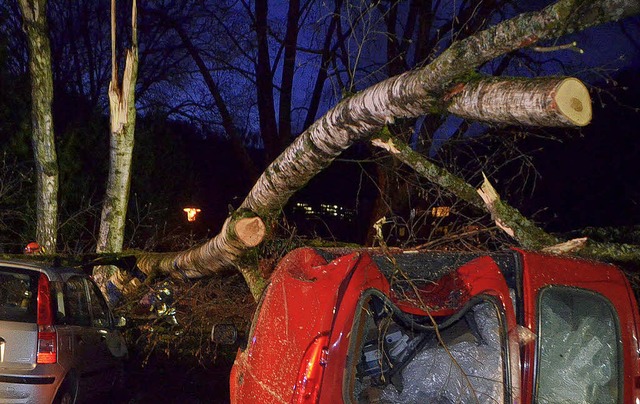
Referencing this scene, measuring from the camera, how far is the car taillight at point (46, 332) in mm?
5656

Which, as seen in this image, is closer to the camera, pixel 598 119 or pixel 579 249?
pixel 579 249

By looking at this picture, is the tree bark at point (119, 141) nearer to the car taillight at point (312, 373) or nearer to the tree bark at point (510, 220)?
the tree bark at point (510, 220)

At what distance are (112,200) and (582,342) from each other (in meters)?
8.15

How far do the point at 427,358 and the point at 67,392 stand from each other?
10.9 feet

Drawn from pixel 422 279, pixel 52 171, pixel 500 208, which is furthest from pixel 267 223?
pixel 52 171

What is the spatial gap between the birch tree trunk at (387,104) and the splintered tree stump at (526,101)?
0.52 feet

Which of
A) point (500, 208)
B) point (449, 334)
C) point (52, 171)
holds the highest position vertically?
point (52, 171)

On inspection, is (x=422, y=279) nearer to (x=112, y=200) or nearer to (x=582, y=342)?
(x=582, y=342)

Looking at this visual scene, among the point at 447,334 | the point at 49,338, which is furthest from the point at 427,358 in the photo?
the point at 49,338

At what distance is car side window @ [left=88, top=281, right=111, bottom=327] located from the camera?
7.11 metres

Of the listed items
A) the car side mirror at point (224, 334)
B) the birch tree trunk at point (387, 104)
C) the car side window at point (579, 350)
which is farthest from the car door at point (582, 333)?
the car side mirror at point (224, 334)

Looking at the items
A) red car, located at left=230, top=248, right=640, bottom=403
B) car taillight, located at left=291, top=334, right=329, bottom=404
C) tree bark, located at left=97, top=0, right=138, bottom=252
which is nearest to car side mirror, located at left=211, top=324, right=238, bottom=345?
red car, located at left=230, top=248, right=640, bottom=403

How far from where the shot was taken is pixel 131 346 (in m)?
9.64

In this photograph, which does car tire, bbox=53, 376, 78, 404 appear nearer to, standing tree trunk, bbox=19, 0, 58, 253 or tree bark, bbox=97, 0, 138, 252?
tree bark, bbox=97, 0, 138, 252
